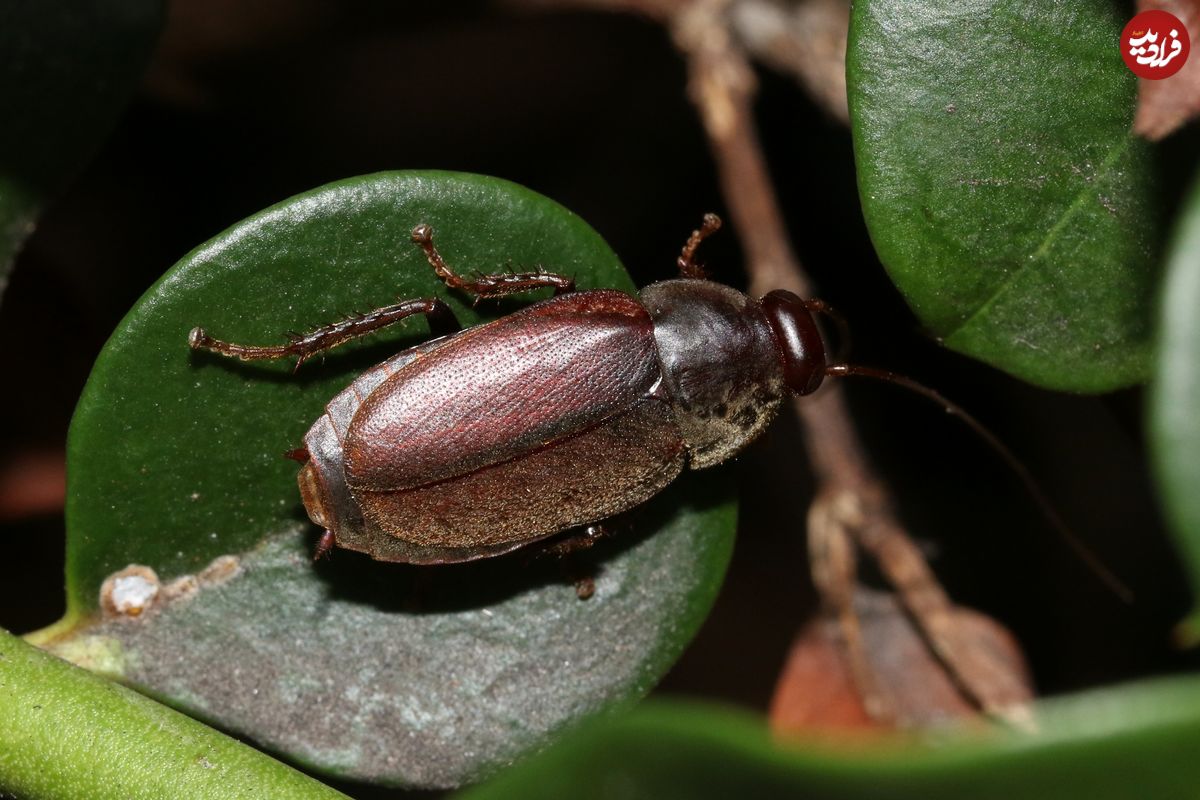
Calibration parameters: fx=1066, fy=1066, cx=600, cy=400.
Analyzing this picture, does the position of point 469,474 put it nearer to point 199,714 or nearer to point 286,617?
point 286,617

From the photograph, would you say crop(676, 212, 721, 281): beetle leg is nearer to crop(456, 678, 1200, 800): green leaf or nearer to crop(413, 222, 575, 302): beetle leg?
crop(413, 222, 575, 302): beetle leg

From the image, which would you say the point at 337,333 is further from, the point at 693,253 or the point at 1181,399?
the point at 1181,399

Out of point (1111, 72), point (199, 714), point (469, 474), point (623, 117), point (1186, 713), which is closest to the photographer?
point (1186, 713)

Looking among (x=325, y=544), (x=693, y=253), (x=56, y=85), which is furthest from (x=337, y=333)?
(x=693, y=253)

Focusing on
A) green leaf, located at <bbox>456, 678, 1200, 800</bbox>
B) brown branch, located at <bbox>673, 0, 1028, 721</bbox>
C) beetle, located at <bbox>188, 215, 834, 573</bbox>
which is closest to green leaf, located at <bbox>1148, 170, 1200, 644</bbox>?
green leaf, located at <bbox>456, 678, 1200, 800</bbox>

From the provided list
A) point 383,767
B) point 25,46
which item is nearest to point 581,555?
point 383,767

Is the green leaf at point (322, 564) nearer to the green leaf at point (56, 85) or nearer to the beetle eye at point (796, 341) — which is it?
the beetle eye at point (796, 341)
